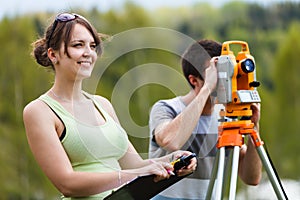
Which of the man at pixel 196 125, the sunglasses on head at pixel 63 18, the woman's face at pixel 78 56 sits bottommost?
the man at pixel 196 125

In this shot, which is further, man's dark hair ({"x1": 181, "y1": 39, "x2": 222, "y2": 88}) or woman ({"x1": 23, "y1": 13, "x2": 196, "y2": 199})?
man's dark hair ({"x1": 181, "y1": 39, "x2": 222, "y2": 88})

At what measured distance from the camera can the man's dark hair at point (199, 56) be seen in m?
3.12

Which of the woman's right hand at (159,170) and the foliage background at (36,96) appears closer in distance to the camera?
the woman's right hand at (159,170)

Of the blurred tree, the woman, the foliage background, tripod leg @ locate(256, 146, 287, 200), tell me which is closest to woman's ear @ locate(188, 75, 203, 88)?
tripod leg @ locate(256, 146, 287, 200)

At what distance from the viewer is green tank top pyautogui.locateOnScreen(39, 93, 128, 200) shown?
2.34m

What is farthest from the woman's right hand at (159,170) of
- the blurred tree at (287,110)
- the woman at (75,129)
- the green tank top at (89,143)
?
the blurred tree at (287,110)

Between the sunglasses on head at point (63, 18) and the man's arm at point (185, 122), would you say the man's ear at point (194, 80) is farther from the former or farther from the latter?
the sunglasses on head at point (63, 18)

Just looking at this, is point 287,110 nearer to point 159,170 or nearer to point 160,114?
point 160,114

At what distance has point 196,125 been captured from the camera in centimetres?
296

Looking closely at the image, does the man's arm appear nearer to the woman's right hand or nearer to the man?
the man

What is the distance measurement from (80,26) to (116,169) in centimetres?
44

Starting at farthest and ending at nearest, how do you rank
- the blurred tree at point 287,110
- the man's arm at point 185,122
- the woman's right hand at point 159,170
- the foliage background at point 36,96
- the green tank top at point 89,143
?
the blurred tree at point 287,110 → the foliage background at point 36,96 → the man's arm at point 185,122 → the green tank top at point 89,143 → the woman's right hand at point 159,170

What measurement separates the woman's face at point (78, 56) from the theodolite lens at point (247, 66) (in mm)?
768

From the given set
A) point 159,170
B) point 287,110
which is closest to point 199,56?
point 159,170
